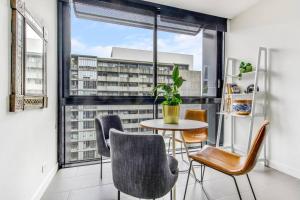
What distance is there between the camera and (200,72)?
3.77 metres

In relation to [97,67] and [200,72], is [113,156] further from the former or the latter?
[200,72]

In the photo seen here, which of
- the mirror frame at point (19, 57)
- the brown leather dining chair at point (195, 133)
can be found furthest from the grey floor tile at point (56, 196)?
the brown leather dining chair at point (195, 133)

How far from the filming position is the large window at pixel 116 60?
111 inches

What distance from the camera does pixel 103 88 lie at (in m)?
3.00

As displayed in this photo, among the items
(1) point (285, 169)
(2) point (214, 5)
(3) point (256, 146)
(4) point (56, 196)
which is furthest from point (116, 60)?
(1) point (285, 169)

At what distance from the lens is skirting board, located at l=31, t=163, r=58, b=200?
189cm

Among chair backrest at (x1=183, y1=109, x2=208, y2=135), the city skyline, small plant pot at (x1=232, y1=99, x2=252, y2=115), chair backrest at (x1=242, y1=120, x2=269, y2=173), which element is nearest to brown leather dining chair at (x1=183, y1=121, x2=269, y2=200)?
chair backrest at (x1=242, y1=120, x2=269, y2=173)

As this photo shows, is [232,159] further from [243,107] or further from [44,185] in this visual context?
[44,185]

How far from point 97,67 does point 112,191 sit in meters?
1.77

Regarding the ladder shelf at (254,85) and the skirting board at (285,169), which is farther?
the ladder shelf at (254,85)

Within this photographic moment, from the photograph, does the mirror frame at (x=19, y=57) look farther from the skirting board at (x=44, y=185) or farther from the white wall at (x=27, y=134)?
the skirting board at (x=44, y=185)

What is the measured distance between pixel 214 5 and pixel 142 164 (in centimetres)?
302

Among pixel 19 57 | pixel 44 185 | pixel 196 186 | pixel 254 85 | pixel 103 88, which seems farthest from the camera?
pixel 103 88

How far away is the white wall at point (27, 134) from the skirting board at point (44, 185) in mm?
10
